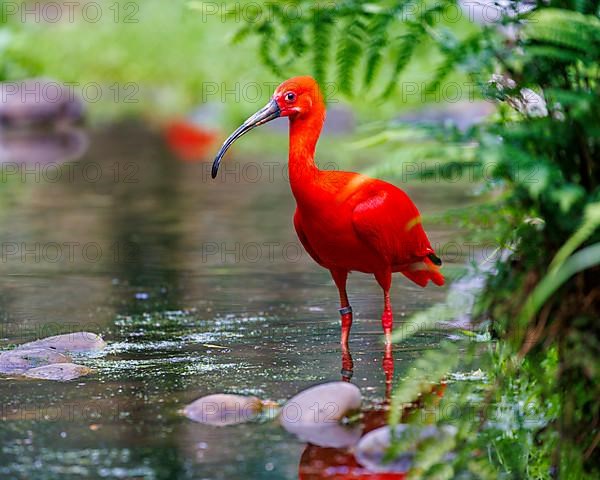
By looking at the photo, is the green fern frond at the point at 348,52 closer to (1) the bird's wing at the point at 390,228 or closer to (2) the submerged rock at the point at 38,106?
(1) the bird's wing at the point at 390,228

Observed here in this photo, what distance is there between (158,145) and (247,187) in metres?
4.96

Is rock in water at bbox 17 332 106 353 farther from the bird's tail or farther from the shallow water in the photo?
the bird's tail

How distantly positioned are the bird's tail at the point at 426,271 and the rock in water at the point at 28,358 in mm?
1800

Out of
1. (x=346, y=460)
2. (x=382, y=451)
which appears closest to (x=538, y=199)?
(x=382, y=451)

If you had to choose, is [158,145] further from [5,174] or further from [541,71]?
[541,71]

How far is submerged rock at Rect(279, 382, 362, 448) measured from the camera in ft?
14.9

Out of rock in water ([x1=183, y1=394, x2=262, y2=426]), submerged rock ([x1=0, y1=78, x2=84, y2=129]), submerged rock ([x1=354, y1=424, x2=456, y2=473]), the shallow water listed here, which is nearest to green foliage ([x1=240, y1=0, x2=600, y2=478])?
submerged rock ([x1=354, y1=424, x2=456, y2=473])

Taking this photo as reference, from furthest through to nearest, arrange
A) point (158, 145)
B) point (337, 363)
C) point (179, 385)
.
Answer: point (158, 145), point (337, 363), point (179, 385)

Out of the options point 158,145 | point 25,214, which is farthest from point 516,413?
point 158,145

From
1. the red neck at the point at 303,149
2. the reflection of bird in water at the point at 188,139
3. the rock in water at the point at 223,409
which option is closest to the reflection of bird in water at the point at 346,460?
the rock in water at the point at 223,409

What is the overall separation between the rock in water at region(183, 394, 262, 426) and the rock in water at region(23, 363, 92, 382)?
80 cm

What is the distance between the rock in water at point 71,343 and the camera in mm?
6020

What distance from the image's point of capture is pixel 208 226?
35.5ft

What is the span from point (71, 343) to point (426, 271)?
1.82 m
